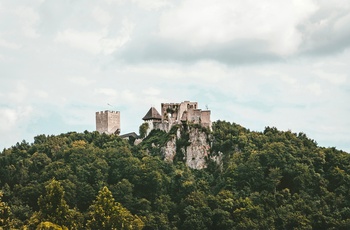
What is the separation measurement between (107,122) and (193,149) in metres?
14.5

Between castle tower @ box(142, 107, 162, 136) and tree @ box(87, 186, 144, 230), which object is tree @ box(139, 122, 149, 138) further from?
tree @ box(87, 186, 144, 230)

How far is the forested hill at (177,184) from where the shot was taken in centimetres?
9844

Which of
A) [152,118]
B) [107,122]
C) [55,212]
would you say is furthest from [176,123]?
[55,212]

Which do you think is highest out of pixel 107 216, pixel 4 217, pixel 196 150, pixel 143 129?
pixel 143 129

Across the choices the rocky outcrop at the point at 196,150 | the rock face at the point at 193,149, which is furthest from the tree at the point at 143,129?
the rocky outcrop at the point at 196,150

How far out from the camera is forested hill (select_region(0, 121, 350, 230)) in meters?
98.4

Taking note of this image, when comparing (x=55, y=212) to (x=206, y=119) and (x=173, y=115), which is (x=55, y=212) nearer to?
(x=173, y=115)

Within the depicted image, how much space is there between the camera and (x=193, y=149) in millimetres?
121875

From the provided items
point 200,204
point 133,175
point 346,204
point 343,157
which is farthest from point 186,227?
point 343,157

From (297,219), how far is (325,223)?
351 centimetres

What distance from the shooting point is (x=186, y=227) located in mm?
100375

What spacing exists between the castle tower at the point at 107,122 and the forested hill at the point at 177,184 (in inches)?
65.9

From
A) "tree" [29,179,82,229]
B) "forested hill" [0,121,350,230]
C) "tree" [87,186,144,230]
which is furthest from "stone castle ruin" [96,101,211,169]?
"tree" [29,179,82,229]

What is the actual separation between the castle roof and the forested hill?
3036 millimetres
